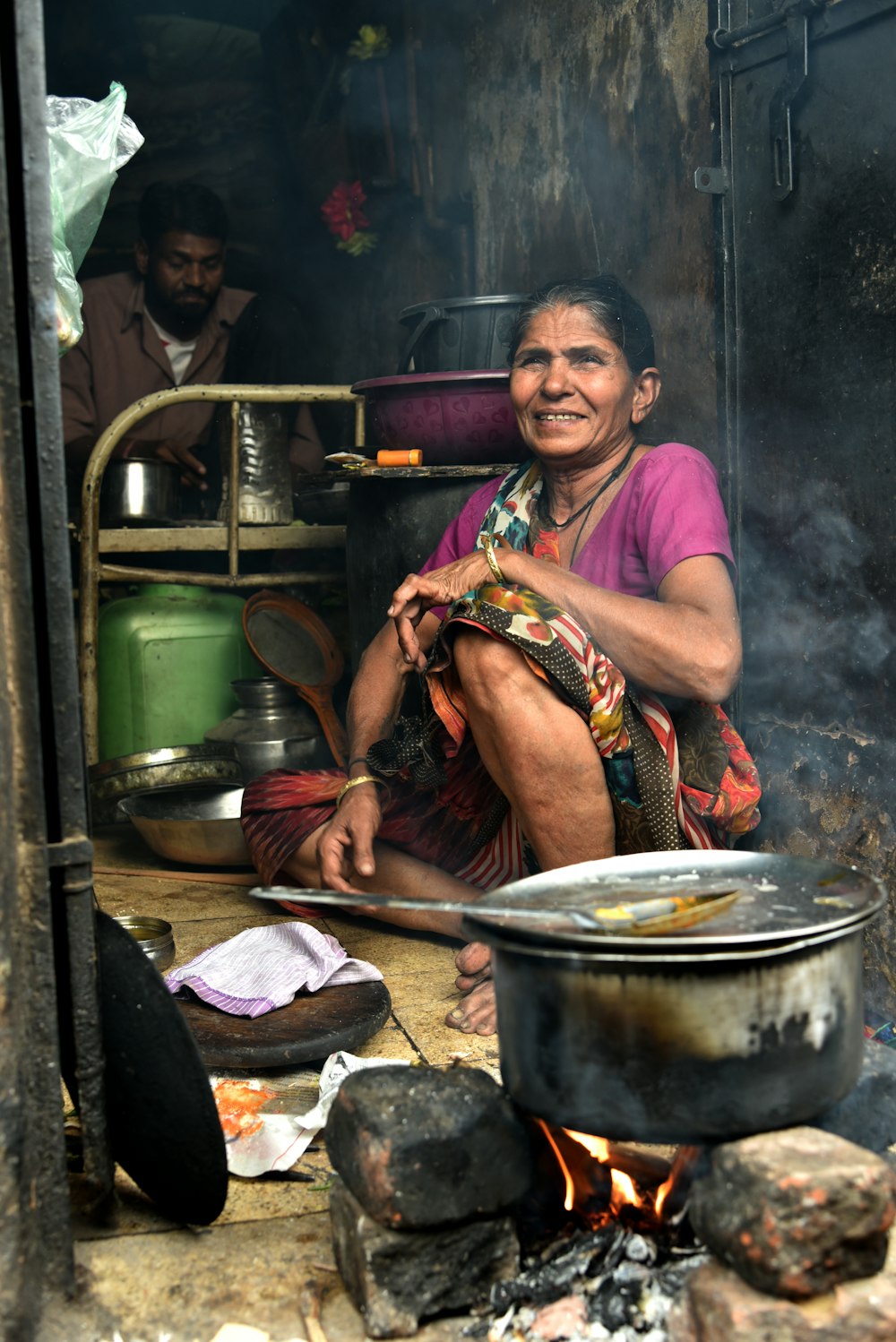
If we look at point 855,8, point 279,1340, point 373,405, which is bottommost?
point 279,1340

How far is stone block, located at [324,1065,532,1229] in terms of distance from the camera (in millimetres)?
1601

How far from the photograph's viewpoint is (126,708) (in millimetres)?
4922

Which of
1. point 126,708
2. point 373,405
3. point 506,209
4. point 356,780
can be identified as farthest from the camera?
point 126,708

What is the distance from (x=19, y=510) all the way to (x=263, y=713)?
311 centimetres

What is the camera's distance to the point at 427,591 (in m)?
2.69

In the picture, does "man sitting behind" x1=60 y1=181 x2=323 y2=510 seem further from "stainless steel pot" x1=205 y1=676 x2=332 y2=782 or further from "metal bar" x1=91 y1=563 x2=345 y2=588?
"stainless steel pot" x1=205 y1=676 x2=332 y2=782

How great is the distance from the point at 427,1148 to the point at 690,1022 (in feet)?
1.29

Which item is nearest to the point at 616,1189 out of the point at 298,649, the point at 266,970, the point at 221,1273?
the point at 221,1273

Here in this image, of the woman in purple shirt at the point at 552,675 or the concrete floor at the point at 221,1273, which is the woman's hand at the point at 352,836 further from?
the concrete floor at the point at 221,1273

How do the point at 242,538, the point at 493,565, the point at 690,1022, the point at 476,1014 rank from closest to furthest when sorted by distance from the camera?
the point at 690,1022 < the point at 476,1014 < the point at 493,565 < the point at 242,538

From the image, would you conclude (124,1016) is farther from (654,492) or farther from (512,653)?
(654,492)

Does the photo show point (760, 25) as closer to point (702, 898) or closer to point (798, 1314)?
point (702, 898)

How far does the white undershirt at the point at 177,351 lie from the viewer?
5.93 meters

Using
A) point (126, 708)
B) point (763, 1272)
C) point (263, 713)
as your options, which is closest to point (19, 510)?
point (763, 1272)
